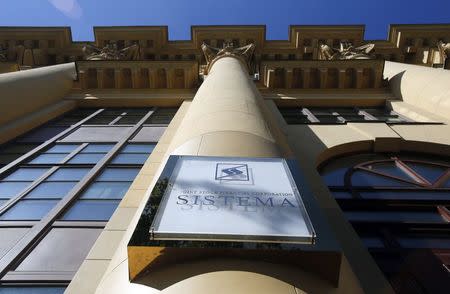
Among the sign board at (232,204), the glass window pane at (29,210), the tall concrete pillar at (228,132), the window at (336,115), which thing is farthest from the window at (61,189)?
the window at (336,115)

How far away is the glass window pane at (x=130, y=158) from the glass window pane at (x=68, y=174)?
91 cm

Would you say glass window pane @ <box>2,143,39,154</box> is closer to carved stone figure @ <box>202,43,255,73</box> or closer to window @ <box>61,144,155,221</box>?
window @ <box>61,144,155,221</box>

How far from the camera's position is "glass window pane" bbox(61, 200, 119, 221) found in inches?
249

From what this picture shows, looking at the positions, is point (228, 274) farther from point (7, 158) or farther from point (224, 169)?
point (7, 158)

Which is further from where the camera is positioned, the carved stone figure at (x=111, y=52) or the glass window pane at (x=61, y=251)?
the carved stone figure at (x=111, y=52)

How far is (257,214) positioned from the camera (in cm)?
317

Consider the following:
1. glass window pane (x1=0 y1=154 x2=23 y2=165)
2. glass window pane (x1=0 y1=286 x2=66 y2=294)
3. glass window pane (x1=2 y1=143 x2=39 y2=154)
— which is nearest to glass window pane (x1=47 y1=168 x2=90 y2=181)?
glass window pane (x1=0 y1=154 x2=23 y2=165)

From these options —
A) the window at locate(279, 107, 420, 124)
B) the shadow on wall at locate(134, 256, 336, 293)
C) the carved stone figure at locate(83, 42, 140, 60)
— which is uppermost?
the carved stone figure at locate(83, 42, 140, 60)

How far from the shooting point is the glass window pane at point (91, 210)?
632 centimetres

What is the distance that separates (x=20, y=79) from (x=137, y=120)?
171 inches

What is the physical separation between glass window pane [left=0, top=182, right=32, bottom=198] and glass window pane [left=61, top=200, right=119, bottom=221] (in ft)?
5.04

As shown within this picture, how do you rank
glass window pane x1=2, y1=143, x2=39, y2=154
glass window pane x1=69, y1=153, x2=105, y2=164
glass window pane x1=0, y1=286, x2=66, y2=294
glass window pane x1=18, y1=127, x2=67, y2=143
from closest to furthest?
glass window pane x1=0, y1=286, x2=66, y2=294 → glass window pane x1=69, y1=153, x2=105, y2=164 → glass window pane x1=2, y1=143, x2=39, y2=154 → glass window pane x1=18, y1=127, x2=67, y2=143

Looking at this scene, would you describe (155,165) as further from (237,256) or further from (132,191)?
(237,256)

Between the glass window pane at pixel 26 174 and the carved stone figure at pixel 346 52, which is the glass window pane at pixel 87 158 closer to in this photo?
the glass window pane at pixel 26 174
